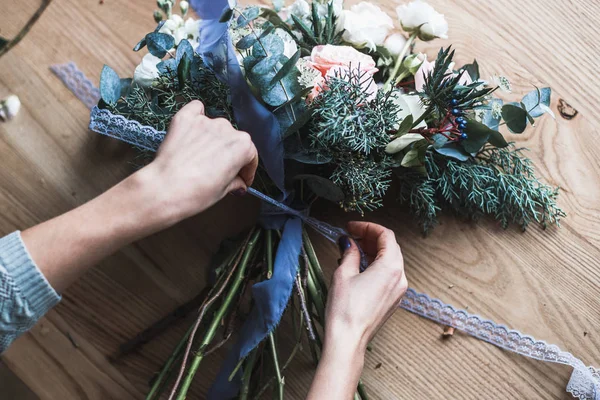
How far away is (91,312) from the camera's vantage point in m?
0.90

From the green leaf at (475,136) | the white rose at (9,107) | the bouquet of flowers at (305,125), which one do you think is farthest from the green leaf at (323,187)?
the white rose at (9,107)

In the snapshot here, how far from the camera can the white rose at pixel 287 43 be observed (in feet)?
2.42

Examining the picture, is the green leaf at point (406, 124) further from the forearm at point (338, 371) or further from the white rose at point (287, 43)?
the forearm at point (338, 371)

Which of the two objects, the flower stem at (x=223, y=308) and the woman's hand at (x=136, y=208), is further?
the flower stem at (x=223, y=308)

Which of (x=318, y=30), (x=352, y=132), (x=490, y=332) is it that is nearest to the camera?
(x=352, y=132)

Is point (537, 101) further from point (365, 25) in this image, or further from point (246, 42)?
point (246, 42)

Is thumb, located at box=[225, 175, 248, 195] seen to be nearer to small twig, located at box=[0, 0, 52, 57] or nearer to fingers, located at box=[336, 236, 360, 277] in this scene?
fingers, located at box=[336, 236, 360, 277]

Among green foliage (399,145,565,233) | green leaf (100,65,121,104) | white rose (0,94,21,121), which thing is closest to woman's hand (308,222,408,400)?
green foliage (399,145,565,233)

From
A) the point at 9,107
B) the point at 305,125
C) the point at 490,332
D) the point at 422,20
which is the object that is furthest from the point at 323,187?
the point at 9,107

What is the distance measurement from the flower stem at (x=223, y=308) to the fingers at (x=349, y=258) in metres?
0.14

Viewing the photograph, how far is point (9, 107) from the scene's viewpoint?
898 mm

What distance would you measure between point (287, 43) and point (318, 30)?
73 millimetres

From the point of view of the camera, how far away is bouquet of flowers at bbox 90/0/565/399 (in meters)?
0.70

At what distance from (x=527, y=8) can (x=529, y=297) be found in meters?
0.53
